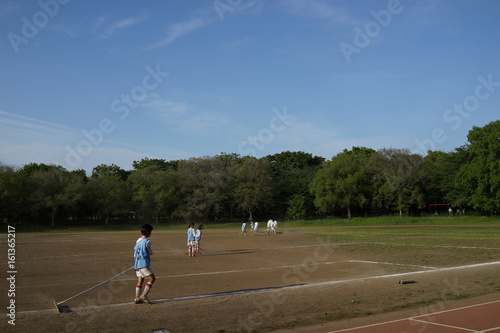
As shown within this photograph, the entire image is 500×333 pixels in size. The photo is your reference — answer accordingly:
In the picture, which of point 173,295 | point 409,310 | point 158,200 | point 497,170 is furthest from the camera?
point 158,200

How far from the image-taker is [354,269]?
15336 millimetres

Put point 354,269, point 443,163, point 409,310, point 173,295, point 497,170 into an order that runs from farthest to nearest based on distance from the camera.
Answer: point 443,163
point 497,170
point 354,269
point 173,295
point 409,310

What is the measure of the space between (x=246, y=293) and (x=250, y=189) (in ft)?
216

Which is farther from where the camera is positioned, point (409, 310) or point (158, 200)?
point (158, 200)

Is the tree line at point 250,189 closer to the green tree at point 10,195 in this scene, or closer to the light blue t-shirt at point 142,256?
the green tree at point 10,195

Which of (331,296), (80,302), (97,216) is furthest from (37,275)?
(97,216)

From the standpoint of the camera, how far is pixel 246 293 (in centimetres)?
1089

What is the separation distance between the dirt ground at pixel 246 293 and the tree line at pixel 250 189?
166ft

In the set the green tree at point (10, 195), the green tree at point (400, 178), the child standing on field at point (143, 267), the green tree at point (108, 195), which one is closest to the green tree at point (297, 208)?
the green tree at point (400, 178)

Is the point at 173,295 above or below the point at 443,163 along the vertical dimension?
below

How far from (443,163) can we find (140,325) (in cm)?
6857

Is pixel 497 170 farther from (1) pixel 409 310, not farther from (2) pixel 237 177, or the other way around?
(1) pixel 409 310

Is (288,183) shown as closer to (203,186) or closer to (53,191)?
(203,186)

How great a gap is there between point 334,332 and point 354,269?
821 centimetres
